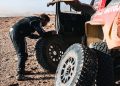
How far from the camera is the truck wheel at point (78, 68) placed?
6312 millimetres

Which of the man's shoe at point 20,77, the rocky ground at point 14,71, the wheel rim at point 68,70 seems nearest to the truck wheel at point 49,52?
the rocky ground at point 14,71

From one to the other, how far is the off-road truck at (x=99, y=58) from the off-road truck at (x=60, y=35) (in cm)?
190

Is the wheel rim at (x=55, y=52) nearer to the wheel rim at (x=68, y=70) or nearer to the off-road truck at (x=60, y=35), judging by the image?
the off-road truck at (x=60, y=35)

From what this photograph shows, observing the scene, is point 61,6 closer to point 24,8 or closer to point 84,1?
point 84,1

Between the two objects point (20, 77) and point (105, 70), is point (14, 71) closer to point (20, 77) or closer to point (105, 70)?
point (20, 77)

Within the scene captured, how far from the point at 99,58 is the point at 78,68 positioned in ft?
1.26

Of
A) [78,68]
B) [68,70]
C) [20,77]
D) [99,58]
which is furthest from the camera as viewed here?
[20,77]

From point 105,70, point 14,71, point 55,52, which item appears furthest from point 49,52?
point 105,70

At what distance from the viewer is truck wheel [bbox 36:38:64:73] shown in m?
9.17

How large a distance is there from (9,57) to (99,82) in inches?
173

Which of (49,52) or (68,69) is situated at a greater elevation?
(68,69)

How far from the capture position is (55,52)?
364 inches

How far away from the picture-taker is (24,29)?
8867mm

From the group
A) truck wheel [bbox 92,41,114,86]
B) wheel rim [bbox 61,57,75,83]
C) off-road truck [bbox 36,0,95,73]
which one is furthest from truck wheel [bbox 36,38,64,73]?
truck wheel [bbox 92,41,114,86]
